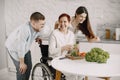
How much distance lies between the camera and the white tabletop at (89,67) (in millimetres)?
2072

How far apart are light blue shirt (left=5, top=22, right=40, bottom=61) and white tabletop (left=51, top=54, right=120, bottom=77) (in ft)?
2.18

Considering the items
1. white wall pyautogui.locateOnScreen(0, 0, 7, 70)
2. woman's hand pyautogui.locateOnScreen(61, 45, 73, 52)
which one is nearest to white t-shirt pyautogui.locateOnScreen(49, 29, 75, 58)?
woman's hand pyautogui.locateOnScreen(61, 45, 73, 52)

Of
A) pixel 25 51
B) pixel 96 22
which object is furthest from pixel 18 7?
pixel 96 22

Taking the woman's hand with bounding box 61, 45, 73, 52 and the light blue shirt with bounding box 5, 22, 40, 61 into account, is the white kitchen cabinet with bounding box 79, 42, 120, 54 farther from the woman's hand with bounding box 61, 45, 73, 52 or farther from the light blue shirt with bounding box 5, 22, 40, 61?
the light blue shirt with bounding box 5, 22, 40, 61

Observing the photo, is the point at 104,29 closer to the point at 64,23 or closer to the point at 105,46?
the point at 105,46

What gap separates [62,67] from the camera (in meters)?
2.27

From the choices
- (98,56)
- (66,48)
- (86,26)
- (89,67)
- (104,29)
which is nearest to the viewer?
(89,67)

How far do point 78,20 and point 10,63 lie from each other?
58.1 inches

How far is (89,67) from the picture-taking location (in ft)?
7.43

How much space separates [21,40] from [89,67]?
1.13m

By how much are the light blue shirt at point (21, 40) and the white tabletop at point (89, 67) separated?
664 millimetres

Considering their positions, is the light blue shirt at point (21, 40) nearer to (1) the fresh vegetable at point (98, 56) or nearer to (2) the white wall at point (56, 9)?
(2) the white wall at point (56, 9)

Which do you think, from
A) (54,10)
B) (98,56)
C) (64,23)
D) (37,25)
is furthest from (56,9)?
(98,56)

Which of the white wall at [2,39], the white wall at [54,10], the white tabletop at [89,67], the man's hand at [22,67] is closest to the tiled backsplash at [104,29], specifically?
the white wall at [54,10]
